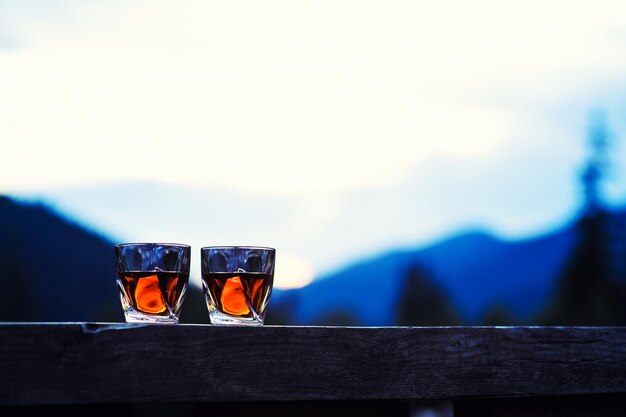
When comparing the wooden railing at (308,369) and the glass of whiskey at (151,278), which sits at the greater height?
the glass of whiskey at (151,278)

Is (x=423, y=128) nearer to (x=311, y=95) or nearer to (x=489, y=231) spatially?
(x=311, y=95)

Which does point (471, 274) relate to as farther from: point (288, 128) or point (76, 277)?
point (288, 128)

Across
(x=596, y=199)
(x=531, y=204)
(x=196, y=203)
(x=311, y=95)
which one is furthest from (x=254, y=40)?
(x=531, y=204)

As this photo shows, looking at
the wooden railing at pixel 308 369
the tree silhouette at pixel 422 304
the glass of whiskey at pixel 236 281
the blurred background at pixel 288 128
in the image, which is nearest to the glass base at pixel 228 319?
the glass of whiskey at pixel 236 281

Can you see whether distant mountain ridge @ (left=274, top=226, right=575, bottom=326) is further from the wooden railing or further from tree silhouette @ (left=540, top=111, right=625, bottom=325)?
the wooden railing

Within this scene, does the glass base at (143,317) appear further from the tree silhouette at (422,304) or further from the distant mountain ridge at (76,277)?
the tree silhouette at (422,304)

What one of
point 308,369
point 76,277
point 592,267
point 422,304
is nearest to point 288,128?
point 422,304
